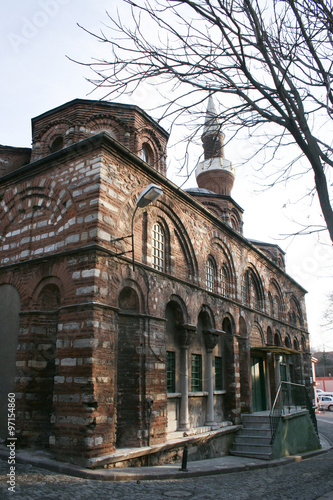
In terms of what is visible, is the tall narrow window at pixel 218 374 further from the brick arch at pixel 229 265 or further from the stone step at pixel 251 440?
the brick arch at pixel 229 265

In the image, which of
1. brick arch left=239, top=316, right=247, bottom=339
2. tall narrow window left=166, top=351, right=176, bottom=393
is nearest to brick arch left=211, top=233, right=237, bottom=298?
brick arch left=239, top=316, right=247, bottom=339

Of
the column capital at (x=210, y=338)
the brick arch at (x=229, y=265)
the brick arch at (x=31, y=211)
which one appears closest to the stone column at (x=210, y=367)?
the column capital at (x=210, y=338)

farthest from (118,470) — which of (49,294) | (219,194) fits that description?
(219,194)

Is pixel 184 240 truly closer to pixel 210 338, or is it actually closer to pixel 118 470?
pixel 210 338

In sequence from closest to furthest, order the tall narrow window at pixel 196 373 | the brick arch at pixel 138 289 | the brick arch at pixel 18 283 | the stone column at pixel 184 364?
the brick arch at pixel 138 289 < the brick arch at pixel 18 283 < the stone column at pixel 184 364 < the tall narrow window at pixel 196 373

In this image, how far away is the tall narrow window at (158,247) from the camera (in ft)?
36.4

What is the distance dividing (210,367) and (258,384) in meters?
5.43

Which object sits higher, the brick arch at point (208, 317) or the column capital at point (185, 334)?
the brick arch at point (208, 317)

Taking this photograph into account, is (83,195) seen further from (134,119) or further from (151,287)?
(134,119)

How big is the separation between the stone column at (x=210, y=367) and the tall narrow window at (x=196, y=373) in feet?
0.96

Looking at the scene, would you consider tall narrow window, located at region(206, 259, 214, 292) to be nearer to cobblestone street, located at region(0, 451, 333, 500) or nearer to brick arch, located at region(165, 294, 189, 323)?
brick arch, located at region(165, 294, 189, 323)

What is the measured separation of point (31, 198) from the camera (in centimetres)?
1059

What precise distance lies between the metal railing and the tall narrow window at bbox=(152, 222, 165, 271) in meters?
5.70

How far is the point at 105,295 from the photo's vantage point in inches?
334
